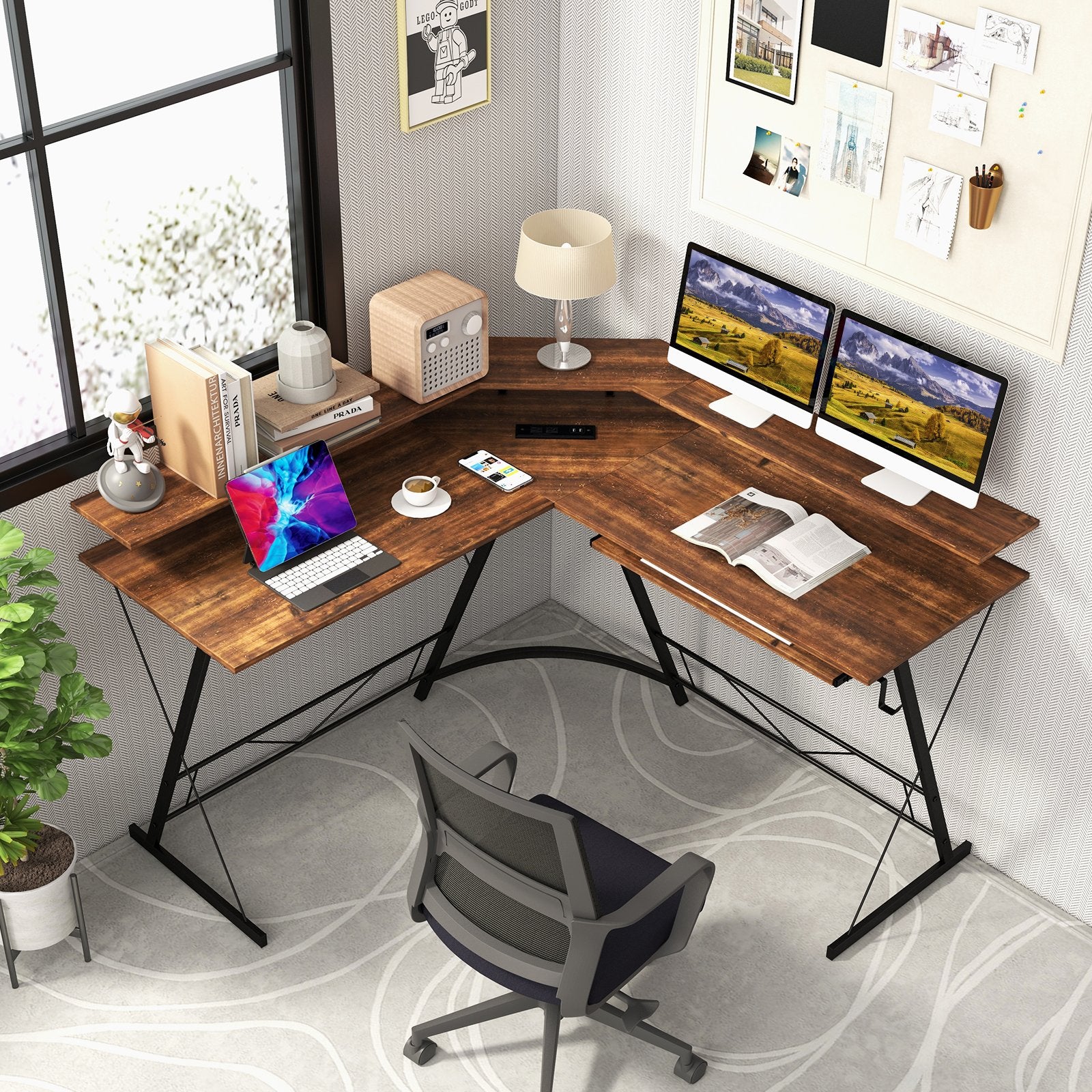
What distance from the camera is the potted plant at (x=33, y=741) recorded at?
3098mm

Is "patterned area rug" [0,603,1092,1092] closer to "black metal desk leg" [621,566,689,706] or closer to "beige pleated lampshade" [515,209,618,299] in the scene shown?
"black metal desk leg" [621,566,689,706]

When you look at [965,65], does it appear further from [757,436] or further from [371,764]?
[371,764]

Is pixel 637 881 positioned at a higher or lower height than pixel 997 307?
lower

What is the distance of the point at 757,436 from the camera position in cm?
385

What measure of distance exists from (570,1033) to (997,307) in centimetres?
198

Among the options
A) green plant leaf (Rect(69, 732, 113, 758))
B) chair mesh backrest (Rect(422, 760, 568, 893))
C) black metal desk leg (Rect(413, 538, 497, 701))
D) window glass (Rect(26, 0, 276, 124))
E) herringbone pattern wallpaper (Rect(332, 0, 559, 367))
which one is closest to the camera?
chair mesh backrest (Rect(422, 760, 568, 893))

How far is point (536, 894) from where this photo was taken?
293cm

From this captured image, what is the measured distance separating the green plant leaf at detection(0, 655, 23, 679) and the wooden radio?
1.32 meters

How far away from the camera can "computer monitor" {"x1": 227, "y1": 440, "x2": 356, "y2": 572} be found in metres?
3.54

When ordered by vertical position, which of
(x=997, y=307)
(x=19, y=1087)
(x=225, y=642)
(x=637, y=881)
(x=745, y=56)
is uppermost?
(x=745, y=56)

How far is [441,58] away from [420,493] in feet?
3.75

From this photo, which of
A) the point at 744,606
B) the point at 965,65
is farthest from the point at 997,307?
the point at 744,606

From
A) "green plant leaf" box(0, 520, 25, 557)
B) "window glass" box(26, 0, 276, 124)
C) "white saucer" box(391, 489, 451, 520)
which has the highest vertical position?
"window glass" box(26, 0, 276, 124)

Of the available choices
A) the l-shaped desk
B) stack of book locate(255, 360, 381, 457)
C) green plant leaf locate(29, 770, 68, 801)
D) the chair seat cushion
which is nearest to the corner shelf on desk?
the l-shaped desk
